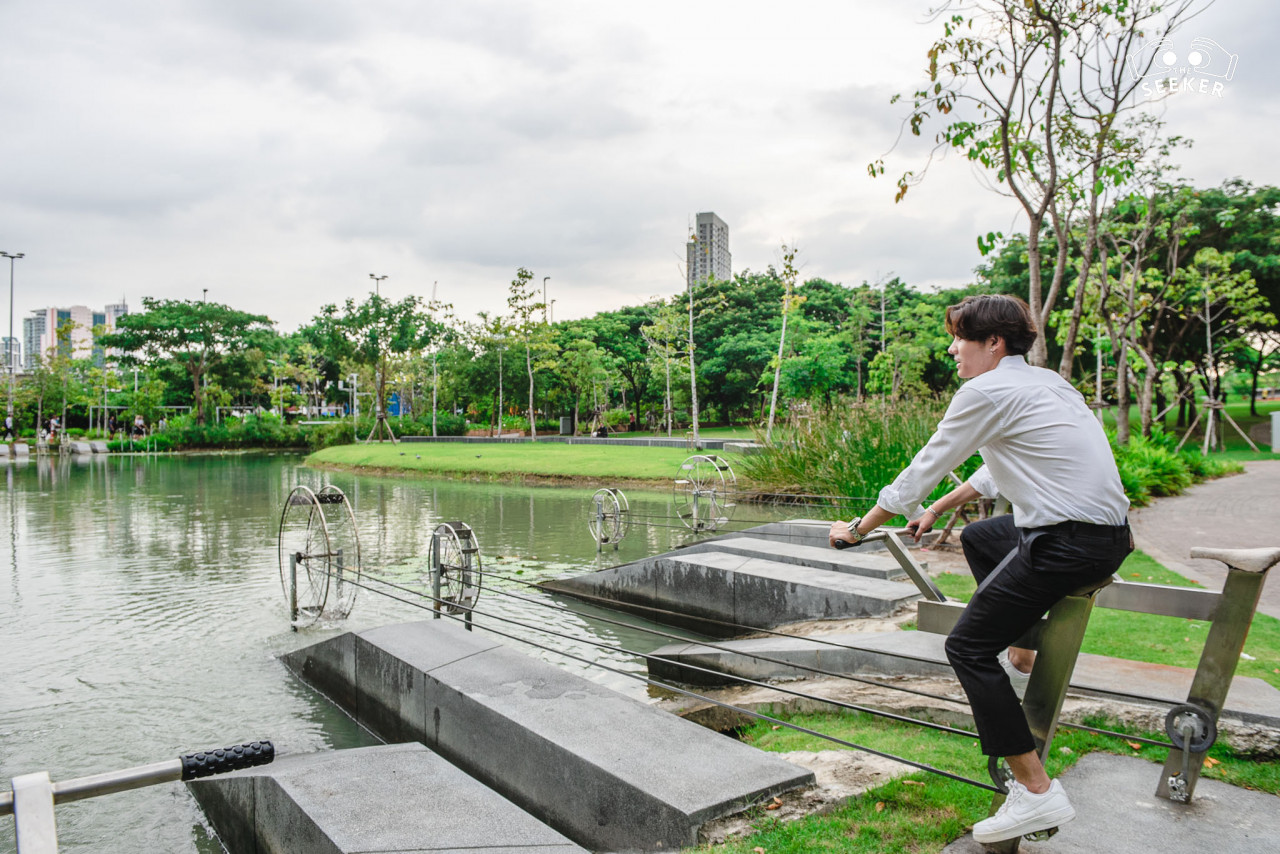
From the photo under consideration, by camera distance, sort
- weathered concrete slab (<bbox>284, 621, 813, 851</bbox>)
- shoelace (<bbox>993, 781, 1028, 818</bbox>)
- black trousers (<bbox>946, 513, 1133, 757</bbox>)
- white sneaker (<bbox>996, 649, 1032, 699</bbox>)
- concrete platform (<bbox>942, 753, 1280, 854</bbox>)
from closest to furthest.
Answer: black trousers (<bbox>946, 513, 1133, 757</bbox>) < shoelace (<bbox>993, 781, 1028, 818</bbox>) < concrete platform (<bbox>942, 753, 1280, 854</bbox>) < weathered concrete slab (<bbox>284, 621, 813, 851</bbox>) < white sneaker (<bbox>996, 649, 1032, 699</bbox>)

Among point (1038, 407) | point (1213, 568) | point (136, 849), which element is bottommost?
point (136, 849)

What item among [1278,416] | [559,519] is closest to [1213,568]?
[559,519]

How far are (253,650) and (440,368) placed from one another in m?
40.6

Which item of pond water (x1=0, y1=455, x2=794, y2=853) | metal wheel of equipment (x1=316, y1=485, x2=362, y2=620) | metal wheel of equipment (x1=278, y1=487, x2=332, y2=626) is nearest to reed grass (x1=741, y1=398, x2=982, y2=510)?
pond water (x1=0, y1=455, x2=794, y2=853)

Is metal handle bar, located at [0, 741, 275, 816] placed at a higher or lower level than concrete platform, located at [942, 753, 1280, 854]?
higher

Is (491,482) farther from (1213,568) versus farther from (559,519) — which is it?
(1213,568)

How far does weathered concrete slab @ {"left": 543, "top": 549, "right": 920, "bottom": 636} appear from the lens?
6.90 metres

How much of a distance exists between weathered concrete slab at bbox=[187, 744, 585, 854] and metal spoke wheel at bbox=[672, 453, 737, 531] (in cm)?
747

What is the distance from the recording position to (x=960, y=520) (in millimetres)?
10555

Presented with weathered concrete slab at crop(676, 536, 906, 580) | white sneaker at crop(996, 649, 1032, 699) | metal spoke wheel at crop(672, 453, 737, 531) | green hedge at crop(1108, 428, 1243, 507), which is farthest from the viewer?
green hedge at crop(1108, 428, 1243, 507)

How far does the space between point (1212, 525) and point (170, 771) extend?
12096 mm

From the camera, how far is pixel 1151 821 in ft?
9.14

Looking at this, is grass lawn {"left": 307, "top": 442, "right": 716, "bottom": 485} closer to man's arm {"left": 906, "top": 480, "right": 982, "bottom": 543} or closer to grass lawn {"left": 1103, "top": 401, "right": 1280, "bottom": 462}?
grass lawn {"left": 1103, "top": 401, "right": 1280, "bottom": 462}

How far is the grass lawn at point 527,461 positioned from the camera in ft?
71.9
